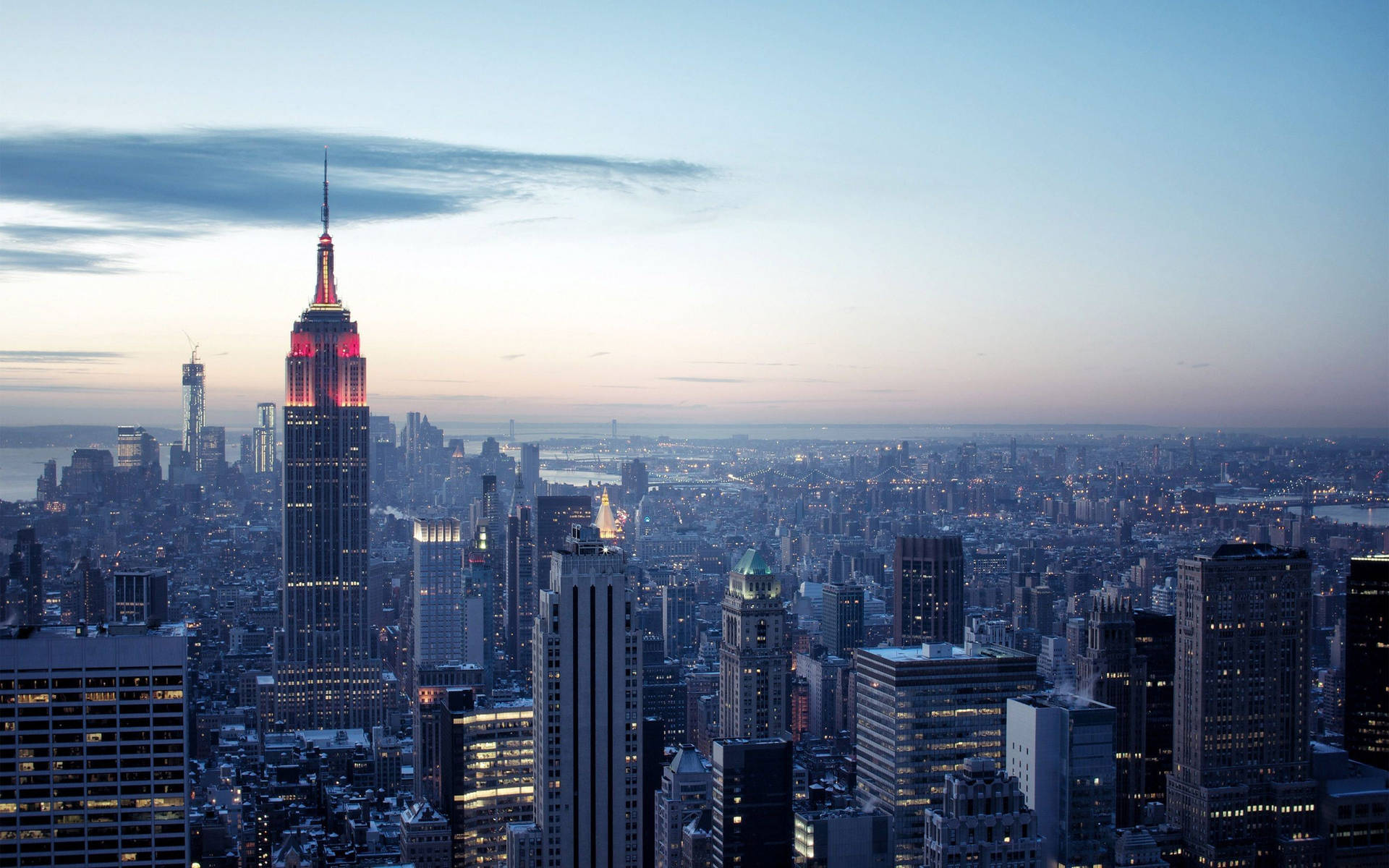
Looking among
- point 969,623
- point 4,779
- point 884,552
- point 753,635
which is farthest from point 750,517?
point 4,779

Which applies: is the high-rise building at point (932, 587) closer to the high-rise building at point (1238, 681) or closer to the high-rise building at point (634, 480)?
the high-rise building at point (634, 480)

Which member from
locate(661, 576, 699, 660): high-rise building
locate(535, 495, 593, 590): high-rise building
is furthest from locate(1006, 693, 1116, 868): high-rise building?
locate(535, 495, 593, 590): high-rise building

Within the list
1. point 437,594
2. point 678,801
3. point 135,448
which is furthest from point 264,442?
point 678,801

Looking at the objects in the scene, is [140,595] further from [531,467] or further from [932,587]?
[932,587]

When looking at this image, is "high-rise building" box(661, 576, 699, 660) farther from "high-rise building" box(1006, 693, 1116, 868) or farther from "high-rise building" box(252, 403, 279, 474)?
"high-rise building" box(1006, 693, 1116, 868)

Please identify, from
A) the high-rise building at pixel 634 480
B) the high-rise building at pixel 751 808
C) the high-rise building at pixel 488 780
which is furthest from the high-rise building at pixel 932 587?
the high-rise building at pixel 751 808

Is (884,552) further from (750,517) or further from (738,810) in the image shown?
(738,810)
